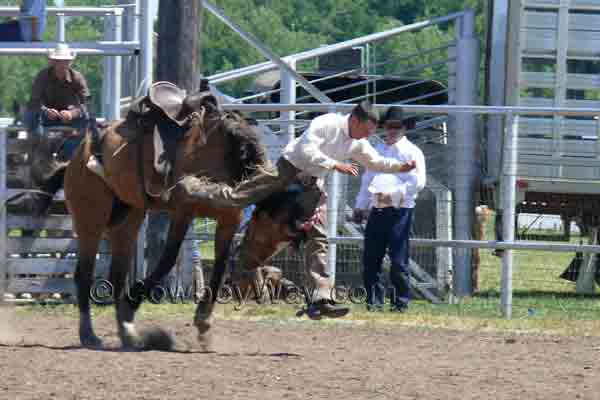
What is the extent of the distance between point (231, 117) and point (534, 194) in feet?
18.2

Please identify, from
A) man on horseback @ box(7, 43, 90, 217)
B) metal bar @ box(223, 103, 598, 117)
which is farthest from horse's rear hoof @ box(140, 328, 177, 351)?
metal bar @ box(223, 103, 598, 117)

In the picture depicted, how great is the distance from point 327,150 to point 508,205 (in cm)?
307

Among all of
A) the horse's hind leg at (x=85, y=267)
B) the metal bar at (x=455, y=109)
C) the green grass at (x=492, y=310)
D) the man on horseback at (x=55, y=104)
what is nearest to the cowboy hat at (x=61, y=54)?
the man on horseback at (x=55, y=104)

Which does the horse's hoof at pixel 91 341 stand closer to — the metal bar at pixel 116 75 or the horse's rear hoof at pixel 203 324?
the horse's rear hoof at pixel 203 324

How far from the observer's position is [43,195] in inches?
392

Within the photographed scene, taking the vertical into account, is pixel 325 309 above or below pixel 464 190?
below

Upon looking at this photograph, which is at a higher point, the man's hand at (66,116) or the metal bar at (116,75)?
the metal bar at (116,75)

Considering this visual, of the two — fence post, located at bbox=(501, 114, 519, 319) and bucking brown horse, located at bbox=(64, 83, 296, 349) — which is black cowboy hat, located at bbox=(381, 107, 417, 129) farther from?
bucking brown horse, located at bbox=(64, 83, 296, 349)

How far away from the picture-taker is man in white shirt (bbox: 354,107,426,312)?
1111 cm

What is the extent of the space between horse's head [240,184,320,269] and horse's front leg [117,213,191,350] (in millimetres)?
499

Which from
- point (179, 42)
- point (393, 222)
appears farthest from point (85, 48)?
point (393, 222)

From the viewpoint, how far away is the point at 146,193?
8.85m

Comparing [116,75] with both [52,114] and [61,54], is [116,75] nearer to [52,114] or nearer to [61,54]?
[61,54]

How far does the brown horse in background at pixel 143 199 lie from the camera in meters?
8.59
